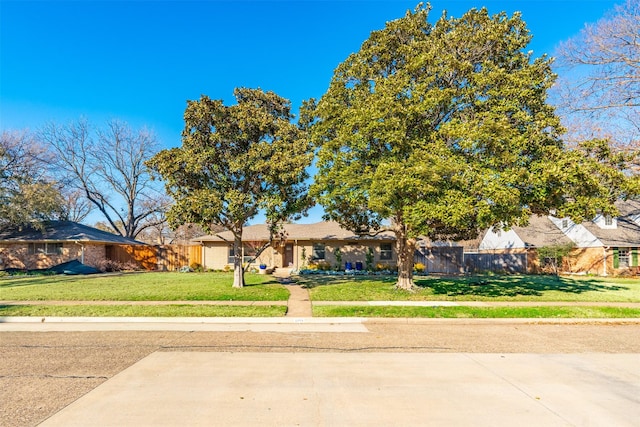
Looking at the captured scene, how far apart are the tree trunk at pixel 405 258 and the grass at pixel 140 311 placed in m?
6.30

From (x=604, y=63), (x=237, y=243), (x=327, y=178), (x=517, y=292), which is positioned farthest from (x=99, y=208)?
(x=604, y=63)

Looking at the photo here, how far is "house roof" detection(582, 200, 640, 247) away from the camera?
A: 26.9 metres

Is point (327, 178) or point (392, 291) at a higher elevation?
point (327, 178)

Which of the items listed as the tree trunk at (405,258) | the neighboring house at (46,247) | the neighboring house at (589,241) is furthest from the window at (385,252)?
the neighboring house at (46,247)

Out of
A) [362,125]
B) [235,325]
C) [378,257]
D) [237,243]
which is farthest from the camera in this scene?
[378,257]

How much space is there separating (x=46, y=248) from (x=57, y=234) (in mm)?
Result: 1379

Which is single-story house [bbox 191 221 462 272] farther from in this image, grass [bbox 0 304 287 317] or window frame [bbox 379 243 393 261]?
grass [bbox 0 304 287 317]

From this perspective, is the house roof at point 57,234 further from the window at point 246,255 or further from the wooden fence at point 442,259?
the wooden fence at point 442,259

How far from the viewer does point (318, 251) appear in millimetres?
27672

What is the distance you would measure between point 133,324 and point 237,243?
6.97 meters

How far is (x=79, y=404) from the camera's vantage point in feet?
15.8

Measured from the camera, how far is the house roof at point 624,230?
26850 mm

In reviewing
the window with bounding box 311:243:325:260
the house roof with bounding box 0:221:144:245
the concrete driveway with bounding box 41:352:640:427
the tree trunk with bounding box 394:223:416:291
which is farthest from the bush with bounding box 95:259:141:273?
the concrete driveway with bounding box 41:352:640:427

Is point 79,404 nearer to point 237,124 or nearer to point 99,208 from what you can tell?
point 237,124
